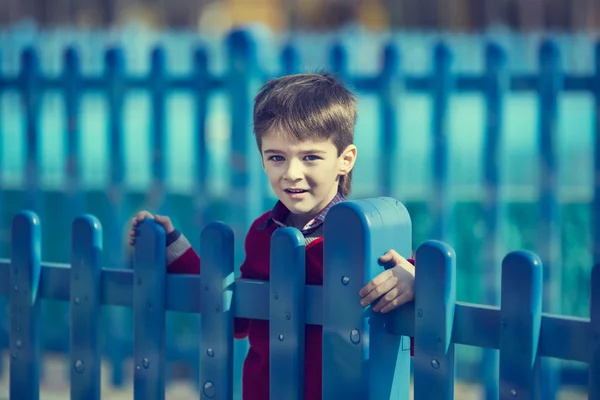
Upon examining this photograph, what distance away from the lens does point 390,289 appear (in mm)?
2143

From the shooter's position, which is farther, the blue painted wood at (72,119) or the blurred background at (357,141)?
the blue painted wood at (72,119)

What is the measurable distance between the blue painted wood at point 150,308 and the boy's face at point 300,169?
35 centimetres

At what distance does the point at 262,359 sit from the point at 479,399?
8.74 feet

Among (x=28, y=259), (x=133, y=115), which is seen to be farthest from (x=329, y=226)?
(x=133, y=115)

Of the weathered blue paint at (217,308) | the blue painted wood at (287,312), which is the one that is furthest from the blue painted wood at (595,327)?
the weathered blue paint at (217,308)

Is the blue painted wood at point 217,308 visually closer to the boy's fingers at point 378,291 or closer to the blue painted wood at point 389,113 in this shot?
the boy's fingers at point 378,291

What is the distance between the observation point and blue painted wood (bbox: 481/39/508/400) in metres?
4.71

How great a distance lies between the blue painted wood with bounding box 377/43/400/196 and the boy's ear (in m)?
2.28

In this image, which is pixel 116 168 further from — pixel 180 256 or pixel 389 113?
pixel 180 256

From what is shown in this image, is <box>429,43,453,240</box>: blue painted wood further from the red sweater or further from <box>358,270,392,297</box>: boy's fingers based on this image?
<box>358,270,392,297</box>: boy's fingers

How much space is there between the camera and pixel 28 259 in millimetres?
2785

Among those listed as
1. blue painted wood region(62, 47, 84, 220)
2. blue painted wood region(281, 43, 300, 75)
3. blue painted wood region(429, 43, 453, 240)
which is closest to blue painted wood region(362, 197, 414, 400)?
blue painted wood region(429, 43, 453, 240)

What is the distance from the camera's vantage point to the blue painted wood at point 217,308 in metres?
2.39

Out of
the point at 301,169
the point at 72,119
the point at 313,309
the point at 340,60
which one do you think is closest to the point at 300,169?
the point at 301,169
